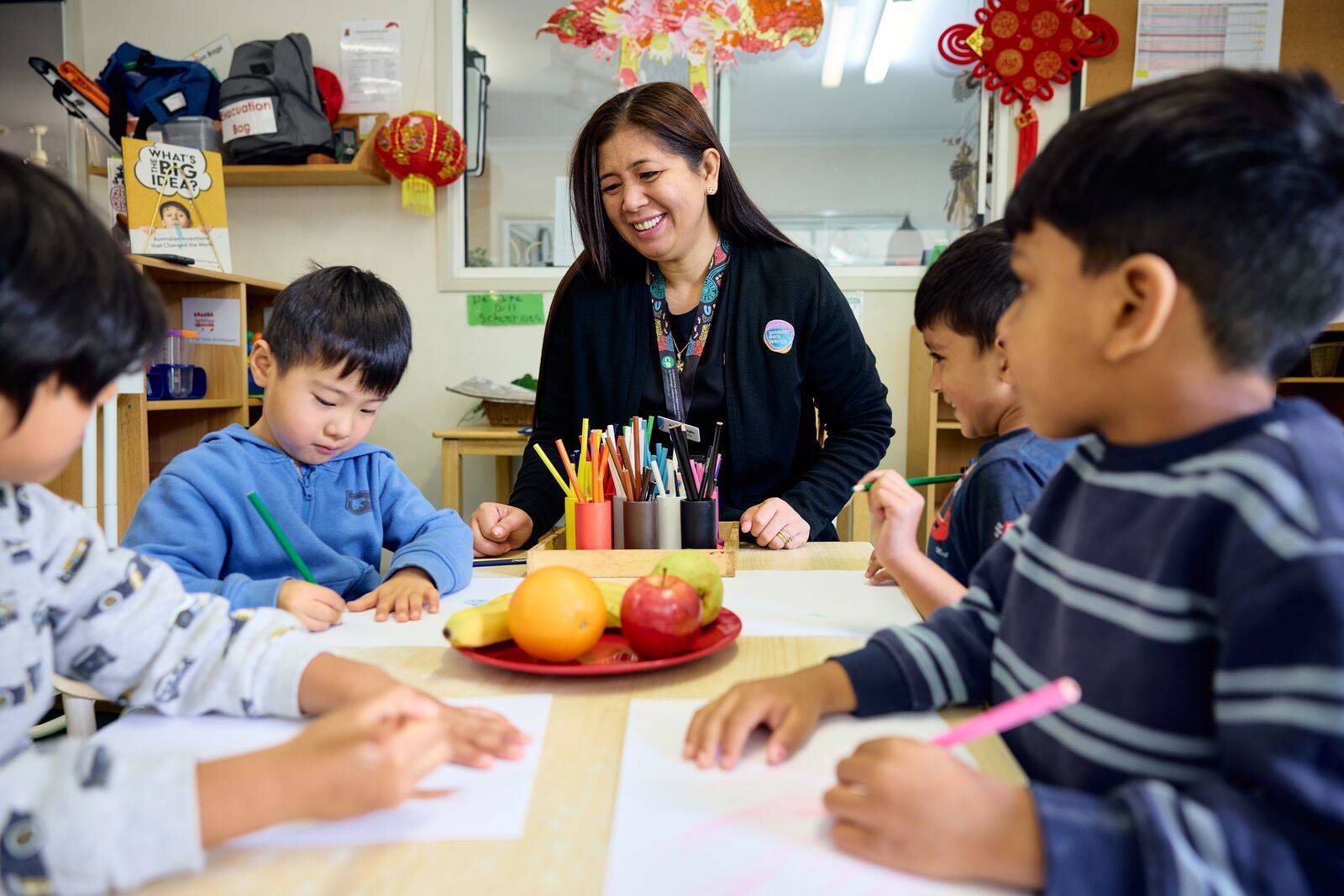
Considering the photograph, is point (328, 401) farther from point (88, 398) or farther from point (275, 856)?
point (275, 856)

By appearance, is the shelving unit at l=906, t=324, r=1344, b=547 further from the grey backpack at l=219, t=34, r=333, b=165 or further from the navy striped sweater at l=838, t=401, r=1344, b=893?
the navy striped sweater at l=838, t=401, r=1344, b=893

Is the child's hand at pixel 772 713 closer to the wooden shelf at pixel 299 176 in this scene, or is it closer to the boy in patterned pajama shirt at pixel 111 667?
the boy in patterned pajama shirt at pixel 111 667

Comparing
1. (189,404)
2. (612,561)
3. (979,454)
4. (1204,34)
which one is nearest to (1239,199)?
(979,454)

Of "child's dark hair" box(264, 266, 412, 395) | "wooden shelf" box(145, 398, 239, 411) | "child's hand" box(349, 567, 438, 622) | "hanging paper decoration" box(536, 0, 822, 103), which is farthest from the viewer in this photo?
"hanging paper decoration" box(536, 0, 822, 103)

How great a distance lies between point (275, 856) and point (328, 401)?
77 cm

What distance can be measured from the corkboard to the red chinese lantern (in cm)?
212

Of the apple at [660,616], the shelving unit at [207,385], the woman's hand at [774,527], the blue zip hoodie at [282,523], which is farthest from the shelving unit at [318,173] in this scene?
the apple at [660,616]

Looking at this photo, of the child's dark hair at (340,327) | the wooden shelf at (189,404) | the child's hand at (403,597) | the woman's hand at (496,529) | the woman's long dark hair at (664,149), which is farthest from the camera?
the wooden shelf at (189,404)

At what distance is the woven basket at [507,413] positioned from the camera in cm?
285

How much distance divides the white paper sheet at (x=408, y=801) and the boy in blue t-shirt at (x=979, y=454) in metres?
0.41

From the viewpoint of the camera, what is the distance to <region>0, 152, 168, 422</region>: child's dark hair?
0.49 meters

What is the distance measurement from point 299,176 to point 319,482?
2.19 m

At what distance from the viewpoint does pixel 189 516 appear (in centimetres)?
101

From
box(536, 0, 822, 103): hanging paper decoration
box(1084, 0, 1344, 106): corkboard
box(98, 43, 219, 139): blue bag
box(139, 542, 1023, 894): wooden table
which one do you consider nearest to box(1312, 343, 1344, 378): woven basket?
box(1084, 0, 1344, 106): corkboard
